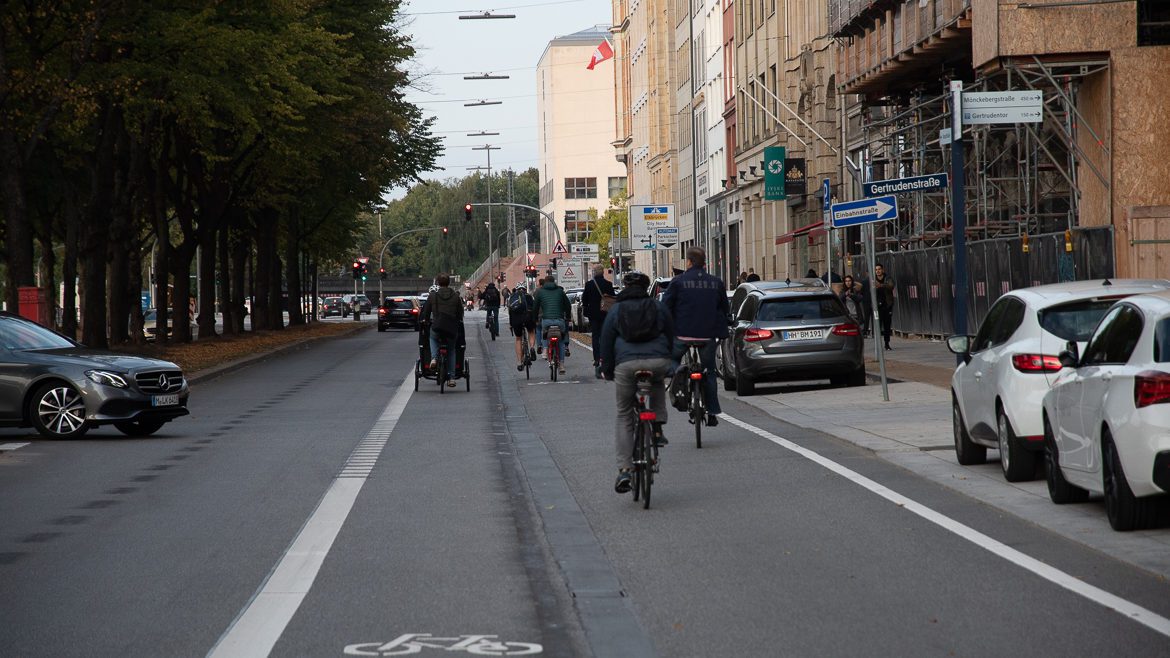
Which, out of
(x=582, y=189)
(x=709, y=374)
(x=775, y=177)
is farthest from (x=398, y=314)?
(x=582, y=189)

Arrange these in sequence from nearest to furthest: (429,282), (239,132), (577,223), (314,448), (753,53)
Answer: (314,448) < (239,132) < (753,53) < (577,223) < (429,282)

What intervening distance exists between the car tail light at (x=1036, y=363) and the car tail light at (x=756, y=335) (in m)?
11.4

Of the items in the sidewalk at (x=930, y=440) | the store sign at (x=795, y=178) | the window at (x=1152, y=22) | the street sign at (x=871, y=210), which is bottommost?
the sidewalk at (x=930, y=440)

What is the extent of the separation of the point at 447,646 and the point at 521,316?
23.9m

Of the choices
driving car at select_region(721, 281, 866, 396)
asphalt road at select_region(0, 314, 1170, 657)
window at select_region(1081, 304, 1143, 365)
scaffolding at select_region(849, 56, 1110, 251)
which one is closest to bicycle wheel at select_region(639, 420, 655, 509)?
asphalt road at select_region(0, 314, 1170, 657)

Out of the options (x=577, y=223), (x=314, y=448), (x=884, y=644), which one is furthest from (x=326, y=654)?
(x=577, y=223)

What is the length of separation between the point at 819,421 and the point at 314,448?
5.57m

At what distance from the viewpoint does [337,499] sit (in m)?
12.6

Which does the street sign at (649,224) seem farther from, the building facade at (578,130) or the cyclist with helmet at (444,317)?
the building facade at (578,130)

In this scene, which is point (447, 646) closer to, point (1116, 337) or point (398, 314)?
point (1116, 337)

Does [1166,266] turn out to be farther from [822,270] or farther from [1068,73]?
[822,270]

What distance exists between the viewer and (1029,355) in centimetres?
1263

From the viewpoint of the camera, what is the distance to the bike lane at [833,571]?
719 cm

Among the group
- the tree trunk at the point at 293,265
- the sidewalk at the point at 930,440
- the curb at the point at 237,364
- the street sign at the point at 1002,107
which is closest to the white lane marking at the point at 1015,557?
the sidewalk at the point at 930,440
